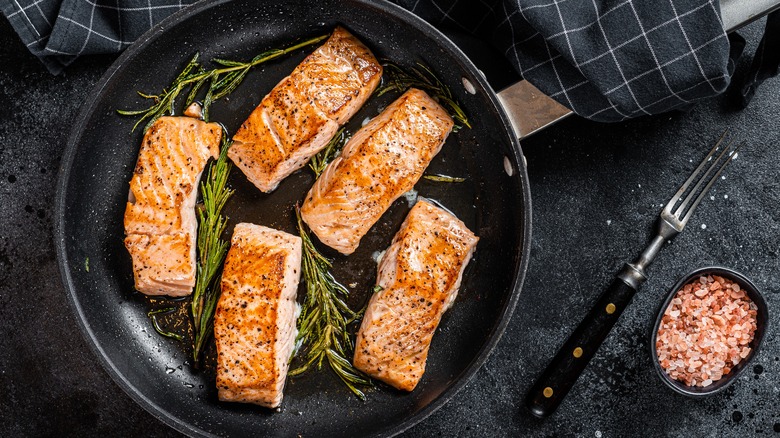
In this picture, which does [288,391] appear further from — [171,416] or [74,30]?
[74,30]

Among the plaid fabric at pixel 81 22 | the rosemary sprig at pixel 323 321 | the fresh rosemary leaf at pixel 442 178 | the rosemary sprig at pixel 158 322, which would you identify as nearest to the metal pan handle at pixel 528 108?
the fresh rosemary leaf at pixel 442 178

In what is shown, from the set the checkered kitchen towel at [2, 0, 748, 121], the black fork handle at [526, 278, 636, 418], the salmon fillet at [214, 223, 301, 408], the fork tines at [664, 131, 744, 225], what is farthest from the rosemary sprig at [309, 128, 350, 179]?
the fork tines at [664, 131, 744, 225]

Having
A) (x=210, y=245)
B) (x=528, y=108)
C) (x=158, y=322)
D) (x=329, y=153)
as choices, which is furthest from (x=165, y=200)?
(x=528, y=108)

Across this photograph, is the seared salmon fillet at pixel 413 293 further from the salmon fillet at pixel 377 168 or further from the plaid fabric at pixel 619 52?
the plaid fabric at pixel 619 52

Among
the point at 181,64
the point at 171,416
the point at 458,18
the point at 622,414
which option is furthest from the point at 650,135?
the point at 171,416

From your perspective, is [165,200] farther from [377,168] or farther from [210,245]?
[377,168]

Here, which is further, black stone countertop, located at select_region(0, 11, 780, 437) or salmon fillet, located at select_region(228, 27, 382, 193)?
black stone countertop, located at select_region(0, 11, 780, 437)

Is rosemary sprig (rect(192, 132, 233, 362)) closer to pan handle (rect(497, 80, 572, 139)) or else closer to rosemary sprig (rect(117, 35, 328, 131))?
rosemary sprig (rect(117, 35, 328, 131))

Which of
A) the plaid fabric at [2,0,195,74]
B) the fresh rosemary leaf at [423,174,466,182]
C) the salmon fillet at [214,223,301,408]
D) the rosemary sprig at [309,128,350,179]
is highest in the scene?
the plaid fabric at [2,0,195,74]
